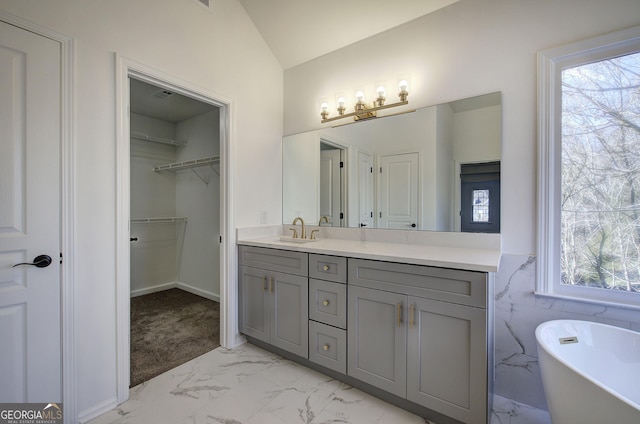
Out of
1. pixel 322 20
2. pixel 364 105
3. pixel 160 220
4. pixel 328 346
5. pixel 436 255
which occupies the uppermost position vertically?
pixel 322 20

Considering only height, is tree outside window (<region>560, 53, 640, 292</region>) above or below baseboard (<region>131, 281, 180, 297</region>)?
above

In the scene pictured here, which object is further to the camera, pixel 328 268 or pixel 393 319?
pixel 328 268

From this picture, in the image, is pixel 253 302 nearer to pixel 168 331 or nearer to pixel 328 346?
pixel 328 346

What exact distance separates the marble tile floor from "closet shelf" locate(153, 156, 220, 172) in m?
2.24

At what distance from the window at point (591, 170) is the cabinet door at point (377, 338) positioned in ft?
3.04

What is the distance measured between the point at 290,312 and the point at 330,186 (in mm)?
1203

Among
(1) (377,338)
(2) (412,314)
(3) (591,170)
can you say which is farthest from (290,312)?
(3) (591,170)

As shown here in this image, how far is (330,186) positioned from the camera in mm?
2650

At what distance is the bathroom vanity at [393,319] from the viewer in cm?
138

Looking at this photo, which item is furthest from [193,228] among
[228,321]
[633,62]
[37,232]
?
[633,62]

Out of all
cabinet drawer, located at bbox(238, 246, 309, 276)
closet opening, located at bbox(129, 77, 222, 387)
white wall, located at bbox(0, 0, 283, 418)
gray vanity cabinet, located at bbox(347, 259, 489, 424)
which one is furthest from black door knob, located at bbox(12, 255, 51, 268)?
closet opening, located at bbox(129, 77, 222, 387)

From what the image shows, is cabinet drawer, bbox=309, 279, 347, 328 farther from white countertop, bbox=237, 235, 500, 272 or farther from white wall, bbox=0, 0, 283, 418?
white wall, bbox=0, 0, 283, 418

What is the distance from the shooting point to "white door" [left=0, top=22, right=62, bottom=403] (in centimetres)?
132

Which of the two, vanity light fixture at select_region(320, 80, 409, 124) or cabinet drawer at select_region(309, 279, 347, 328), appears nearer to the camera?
cabinet drawer at select_region(309, 279, 347, 328)
